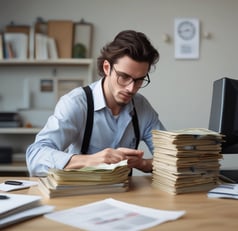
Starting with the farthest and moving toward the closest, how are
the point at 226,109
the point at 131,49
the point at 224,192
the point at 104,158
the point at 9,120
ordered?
the point at 9,120, the point at 131,49, the point at 226,109, the point at 104,158, the point at 224,192

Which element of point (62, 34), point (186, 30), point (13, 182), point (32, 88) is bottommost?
point (13, 182)

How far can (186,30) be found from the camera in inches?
129

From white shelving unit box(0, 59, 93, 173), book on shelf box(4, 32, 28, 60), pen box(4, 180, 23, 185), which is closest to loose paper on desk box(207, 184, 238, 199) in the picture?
pen box(4, 180, 23, 185)

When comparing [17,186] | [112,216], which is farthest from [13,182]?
[112,216]

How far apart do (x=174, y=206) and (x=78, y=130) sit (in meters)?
0.77

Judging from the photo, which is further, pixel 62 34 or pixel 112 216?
pixel 62 34

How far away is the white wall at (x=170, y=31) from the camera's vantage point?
3.27 metres

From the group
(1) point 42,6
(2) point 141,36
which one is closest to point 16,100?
(1) point 42,6

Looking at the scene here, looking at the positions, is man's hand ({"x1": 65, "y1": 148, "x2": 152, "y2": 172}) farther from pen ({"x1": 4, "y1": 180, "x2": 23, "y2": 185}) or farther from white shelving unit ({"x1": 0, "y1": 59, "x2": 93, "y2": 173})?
white shelving unit ({"x1": 0, "y1": 59, "x2": 93, "y2": 173})

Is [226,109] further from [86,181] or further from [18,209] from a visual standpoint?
[18,209]

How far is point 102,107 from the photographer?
180 centimetres

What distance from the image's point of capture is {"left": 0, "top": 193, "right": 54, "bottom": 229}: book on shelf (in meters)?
0.90

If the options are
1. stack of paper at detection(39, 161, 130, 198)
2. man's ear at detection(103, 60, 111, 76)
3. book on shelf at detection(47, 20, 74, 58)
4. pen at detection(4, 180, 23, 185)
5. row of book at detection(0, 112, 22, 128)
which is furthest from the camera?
book on shelf at detection(47, 20, 74, 58)

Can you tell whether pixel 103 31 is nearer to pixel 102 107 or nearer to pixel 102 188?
pixel 102 107
